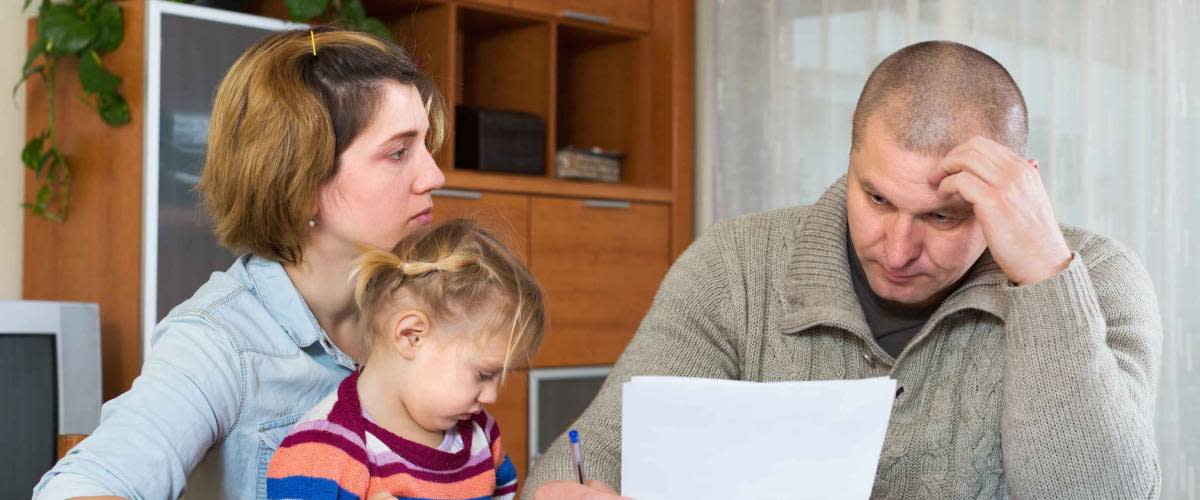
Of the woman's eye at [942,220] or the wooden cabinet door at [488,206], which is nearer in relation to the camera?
the woman's eye at [942,220]

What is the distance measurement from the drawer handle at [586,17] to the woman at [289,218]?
7.04 ft

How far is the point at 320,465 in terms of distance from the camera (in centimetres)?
126

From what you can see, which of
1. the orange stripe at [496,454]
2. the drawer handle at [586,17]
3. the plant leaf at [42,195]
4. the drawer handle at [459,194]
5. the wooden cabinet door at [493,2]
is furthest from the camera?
the drawer handle at [586,17]

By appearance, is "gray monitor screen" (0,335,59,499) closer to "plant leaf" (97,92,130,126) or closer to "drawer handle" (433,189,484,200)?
"plant leaf" (97,92,130,126)

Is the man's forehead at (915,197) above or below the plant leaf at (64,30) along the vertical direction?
below

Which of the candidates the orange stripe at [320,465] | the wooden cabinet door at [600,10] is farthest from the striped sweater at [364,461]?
the wooden cabinet door at [600,10]

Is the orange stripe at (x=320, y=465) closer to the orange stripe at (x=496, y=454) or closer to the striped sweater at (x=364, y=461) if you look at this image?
the striped sweater at (x=364, y=461)

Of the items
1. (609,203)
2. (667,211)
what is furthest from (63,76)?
(667,211)

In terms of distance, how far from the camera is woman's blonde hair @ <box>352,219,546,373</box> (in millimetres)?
1378

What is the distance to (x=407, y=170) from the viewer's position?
4.88 feet

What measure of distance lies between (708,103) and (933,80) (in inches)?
97.5

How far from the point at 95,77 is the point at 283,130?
Result: 1475 mm

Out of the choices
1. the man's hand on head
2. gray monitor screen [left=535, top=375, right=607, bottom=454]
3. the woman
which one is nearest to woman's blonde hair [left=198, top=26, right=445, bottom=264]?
the woman

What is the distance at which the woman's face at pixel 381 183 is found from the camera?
147 cm
